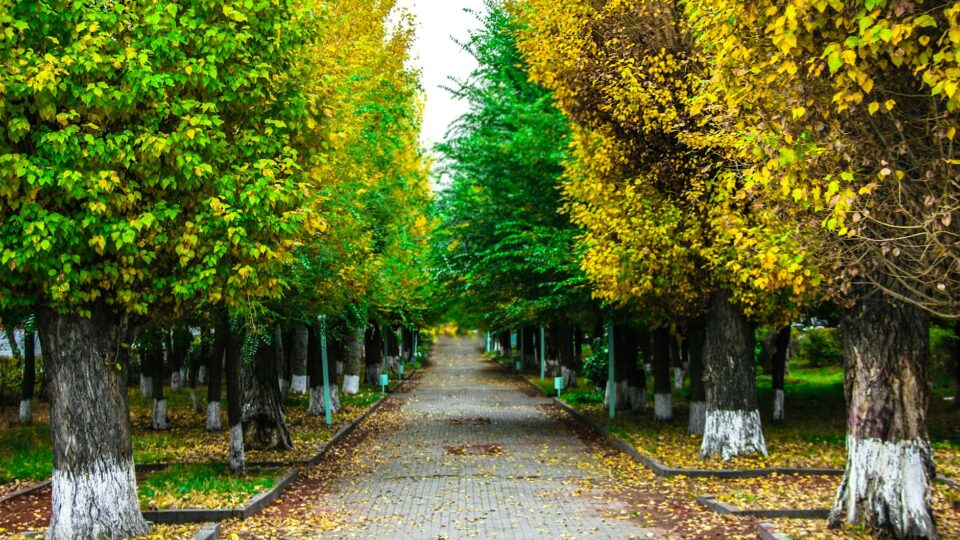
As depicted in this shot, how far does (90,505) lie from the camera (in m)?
9.95

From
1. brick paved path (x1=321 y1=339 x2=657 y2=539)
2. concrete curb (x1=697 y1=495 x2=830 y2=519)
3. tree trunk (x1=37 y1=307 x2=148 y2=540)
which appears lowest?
brick paved path (x1=321 y1=339 x2=657 y2=539)

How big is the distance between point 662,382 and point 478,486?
9.93 meters

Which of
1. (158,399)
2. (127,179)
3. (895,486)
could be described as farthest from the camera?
(158,399)

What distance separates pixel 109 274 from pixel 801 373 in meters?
34.9

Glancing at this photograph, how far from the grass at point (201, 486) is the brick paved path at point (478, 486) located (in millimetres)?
1133

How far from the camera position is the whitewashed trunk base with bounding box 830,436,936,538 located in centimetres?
930

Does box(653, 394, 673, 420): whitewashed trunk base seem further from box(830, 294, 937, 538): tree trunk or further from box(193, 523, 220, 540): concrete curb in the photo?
box(193, 523, 220, 540): concrete curb

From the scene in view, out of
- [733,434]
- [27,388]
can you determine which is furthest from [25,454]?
[733,434]

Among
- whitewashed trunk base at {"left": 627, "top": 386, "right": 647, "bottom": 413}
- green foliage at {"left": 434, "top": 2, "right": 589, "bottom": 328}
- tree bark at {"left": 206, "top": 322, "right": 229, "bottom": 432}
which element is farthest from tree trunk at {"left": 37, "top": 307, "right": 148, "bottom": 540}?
whitewashed trunk base at {"left": 627, "top": 386, "right": 647, "bottom": 413}

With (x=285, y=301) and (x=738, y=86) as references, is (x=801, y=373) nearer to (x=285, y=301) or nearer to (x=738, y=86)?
(x=285, y=301)

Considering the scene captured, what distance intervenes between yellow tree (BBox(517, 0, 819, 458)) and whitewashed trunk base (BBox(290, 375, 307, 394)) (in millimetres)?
18432

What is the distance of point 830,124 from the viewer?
8.05 metres

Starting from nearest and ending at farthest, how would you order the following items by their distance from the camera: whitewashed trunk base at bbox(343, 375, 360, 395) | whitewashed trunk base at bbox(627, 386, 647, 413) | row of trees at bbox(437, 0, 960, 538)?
1. row of trees at bbox(437, 0, 960, 538)
2. whitewashed trunk base at bbox(627, 386, 647, 413)
3. whitewashed trunk base at bbox(343, 375, 360, 395)

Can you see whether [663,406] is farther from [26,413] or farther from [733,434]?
[26,413]
